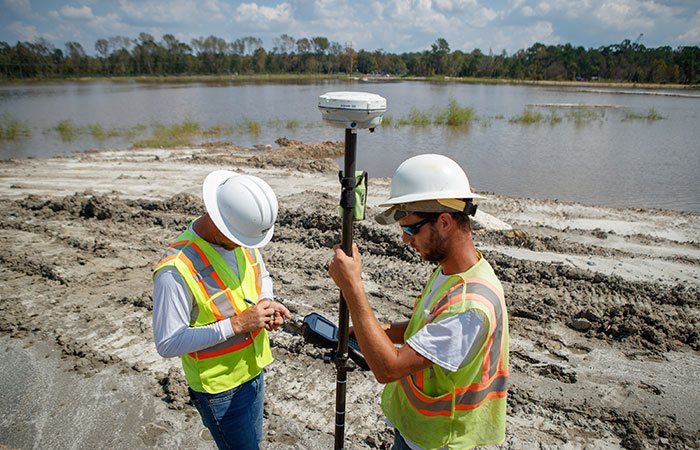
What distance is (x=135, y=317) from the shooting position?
434 centimetres

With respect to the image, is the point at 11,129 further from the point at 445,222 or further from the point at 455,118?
the point at 445,222

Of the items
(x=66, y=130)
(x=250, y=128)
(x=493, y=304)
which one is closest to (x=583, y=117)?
(x=250, y=128)

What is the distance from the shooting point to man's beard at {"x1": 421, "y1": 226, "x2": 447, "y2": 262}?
1.57m

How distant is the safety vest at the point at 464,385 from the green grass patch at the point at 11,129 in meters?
22.3

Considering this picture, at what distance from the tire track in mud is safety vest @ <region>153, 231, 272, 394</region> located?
794 millimetres

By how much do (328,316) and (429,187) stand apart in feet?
10.3

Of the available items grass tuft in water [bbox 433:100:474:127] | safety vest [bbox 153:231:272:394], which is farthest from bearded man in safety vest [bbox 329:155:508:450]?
grass tuft in water [bbox 433:100:474:127]

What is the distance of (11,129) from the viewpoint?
17.6 meters

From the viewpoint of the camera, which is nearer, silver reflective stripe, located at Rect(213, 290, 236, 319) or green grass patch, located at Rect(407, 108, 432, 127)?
silver reflective stripe, located at Rect(213, 290, 236, 319)

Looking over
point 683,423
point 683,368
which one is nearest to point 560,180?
point 683,368

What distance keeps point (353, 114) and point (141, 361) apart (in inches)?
134

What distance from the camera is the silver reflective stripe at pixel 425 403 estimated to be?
1526mm

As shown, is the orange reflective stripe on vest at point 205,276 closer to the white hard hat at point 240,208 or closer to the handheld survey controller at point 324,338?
the white hard hat at point 240,208

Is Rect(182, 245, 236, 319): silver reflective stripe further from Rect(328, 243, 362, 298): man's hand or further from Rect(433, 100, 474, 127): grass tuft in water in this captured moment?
Rect(433, 100, 474, 127): grass tuft in water
